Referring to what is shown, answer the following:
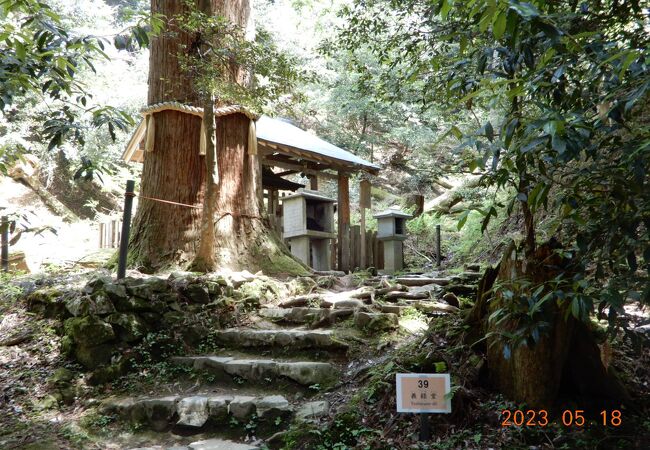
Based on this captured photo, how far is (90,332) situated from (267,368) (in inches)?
64.8

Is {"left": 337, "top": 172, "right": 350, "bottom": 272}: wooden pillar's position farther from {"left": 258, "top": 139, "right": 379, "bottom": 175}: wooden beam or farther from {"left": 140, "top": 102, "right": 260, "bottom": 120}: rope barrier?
{"left": 140, "top": 102, "right": 260, "bottom": 120}: rope barrier

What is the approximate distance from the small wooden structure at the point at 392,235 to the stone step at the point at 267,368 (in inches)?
262

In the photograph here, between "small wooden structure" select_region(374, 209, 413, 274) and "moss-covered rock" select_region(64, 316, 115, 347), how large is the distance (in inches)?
278

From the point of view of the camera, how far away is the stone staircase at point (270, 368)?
385 centimetres

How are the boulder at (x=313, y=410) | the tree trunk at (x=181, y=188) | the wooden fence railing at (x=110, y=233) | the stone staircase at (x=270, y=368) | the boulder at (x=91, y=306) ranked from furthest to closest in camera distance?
the wooden fence railing at (x=110, y=233) → the tree trunk at (x=181, y=188) → the boulder at (x=91, y=306) → the stone staircase at (x=270, y=368) → the boulder at (x=313, y=410)


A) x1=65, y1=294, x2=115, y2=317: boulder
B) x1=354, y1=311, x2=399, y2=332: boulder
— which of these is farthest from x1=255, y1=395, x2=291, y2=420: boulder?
x1=65, y1=294, x2=115, y2=317: boulder

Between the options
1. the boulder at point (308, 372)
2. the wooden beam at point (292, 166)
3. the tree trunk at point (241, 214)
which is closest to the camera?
the boulder at point (308, 372)

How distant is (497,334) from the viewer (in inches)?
135

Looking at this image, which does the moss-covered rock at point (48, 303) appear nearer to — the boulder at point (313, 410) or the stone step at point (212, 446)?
the stone step at point (212, 446)

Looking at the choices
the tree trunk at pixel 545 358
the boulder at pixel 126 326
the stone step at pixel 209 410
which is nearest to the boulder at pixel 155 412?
the stone step at pixel 209 410

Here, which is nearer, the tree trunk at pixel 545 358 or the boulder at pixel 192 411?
the tree trunk at pixel 545 358

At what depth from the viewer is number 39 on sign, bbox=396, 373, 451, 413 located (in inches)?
126

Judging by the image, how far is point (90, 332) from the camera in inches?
181
